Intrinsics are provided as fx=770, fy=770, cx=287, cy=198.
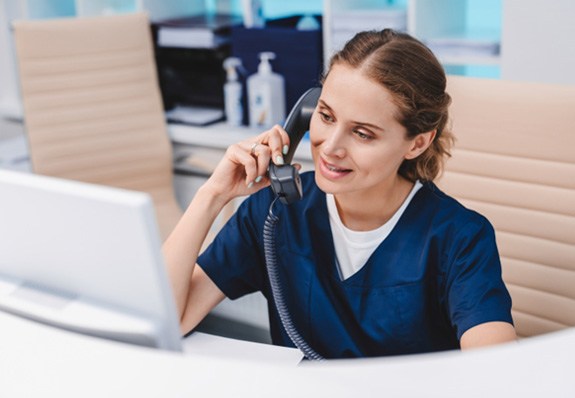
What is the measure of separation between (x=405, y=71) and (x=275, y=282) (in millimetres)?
430

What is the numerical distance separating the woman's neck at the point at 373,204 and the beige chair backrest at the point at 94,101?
4.44 ft

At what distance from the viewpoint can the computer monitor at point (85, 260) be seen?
694 millimetres

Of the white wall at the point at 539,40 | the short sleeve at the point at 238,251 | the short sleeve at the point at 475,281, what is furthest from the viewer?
the white wall at the point at 539,40

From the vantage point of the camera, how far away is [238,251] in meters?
1.42

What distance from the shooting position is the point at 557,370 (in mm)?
668

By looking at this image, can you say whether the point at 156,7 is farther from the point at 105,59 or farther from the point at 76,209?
the point at 76,209

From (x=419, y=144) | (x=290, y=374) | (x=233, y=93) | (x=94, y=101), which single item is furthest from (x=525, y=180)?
(x=94, y=101)

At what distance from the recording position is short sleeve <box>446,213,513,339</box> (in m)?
1.18

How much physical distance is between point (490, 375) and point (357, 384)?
4.5 inches

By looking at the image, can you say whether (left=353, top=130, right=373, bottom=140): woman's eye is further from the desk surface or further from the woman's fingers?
the desk surface

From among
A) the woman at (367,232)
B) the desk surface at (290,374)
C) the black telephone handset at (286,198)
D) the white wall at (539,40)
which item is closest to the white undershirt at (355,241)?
the woman at (367,232)

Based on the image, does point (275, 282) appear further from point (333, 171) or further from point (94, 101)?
point (94, 101)

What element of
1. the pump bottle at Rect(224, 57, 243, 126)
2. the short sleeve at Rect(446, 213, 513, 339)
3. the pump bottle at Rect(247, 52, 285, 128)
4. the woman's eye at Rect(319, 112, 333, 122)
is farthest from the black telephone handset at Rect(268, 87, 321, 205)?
the pump bottle at Rect(224, 57, 243, 126)

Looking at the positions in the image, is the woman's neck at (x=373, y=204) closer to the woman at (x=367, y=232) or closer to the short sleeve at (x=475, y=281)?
the woman at (x=367, y=232)
